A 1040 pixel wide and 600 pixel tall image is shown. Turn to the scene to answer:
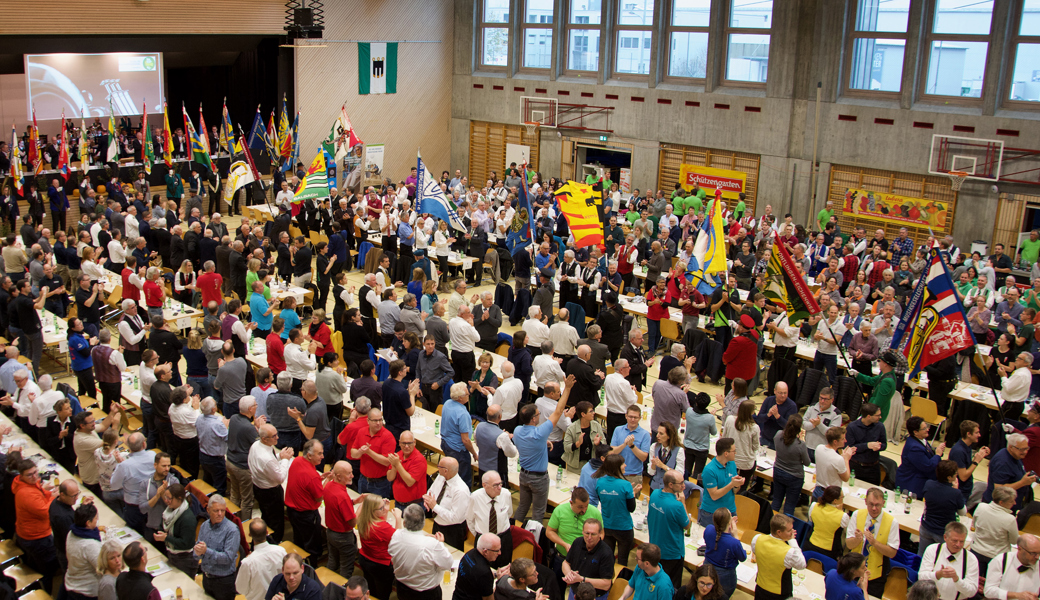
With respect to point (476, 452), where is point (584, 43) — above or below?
above

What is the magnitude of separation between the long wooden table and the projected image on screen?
1559 cm

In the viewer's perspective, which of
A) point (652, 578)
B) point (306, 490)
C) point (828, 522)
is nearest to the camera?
point (652, 578)

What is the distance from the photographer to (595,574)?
6.41 m

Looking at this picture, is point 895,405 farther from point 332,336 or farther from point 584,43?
point 584,43

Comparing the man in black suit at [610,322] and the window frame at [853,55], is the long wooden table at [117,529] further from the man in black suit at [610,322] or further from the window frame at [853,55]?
the window frame at [853,55]

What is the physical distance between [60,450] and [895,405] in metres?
9.61

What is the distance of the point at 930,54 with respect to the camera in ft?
62.3

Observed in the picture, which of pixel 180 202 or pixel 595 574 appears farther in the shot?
pixel 180 202

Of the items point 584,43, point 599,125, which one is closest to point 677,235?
point 599,125

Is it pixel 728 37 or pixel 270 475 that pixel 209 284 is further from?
pixel 728 37

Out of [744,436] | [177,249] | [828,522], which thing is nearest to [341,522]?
[744,436]

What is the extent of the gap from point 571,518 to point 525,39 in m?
21.7

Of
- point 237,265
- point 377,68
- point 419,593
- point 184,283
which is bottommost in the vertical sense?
point 419,593

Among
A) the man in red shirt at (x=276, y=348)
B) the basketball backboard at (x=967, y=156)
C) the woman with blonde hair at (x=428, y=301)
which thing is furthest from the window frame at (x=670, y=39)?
the man in red shirt at (x=276, y=348)
